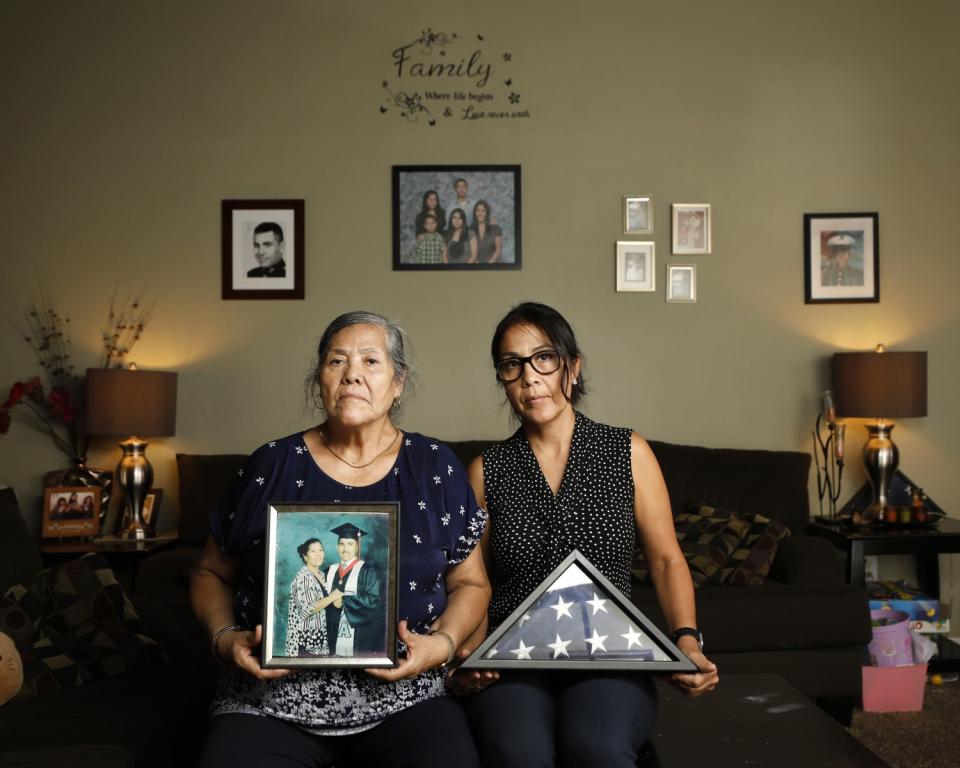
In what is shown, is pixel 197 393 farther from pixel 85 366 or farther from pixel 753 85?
pixel 753 85

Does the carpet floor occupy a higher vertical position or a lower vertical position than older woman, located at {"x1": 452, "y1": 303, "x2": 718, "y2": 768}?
lower

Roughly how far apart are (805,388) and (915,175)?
1.10 m

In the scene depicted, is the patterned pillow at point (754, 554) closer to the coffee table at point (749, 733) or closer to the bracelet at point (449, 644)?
the coffee table at point (749, 733)

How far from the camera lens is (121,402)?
3.63 meters

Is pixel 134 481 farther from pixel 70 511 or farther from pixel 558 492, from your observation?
pixel 558 492

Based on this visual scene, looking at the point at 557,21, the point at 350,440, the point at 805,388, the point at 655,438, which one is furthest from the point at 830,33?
the point at 350,440

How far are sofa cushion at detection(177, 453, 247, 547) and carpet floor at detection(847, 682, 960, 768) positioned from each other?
98.4 inches

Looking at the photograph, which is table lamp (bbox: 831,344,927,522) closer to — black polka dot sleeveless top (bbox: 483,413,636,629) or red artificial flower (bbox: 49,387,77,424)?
black polka dot sleeveless top (bbox: 483,413,636,629)

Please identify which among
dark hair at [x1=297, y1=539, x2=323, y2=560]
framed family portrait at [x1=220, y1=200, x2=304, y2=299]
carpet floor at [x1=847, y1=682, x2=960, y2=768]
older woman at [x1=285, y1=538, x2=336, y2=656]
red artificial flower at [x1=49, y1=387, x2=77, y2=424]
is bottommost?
carpet floor at [x1=847, y1=682, x2=960, y2=768]

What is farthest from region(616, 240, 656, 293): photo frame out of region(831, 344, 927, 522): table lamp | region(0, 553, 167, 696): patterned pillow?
region(0, 553, 167, 696): patterned pillow

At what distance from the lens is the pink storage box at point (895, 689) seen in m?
3.14

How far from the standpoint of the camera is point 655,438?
4105 mm

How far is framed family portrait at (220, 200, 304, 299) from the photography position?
404 cm

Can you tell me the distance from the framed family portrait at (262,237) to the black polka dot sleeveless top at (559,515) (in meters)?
2.45
